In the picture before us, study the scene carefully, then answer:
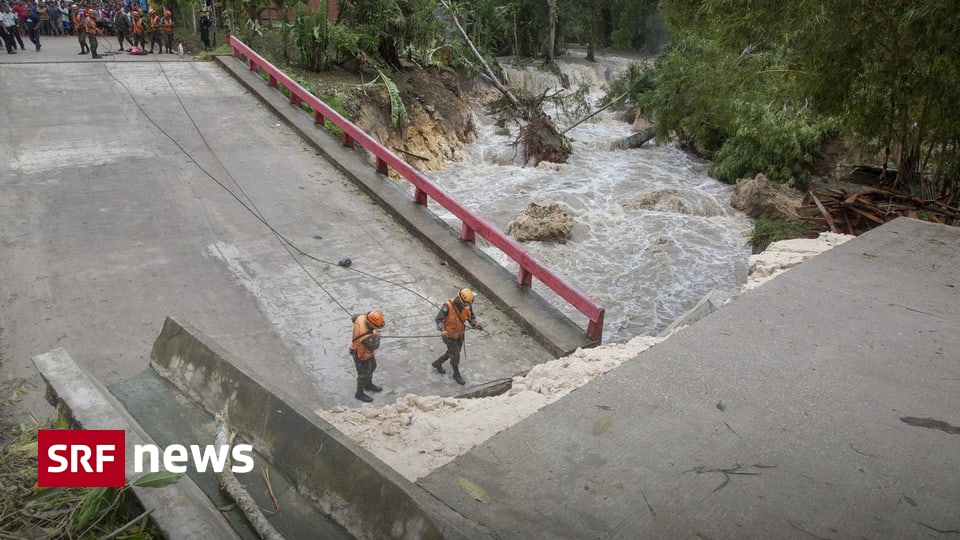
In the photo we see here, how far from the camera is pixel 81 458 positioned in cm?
339

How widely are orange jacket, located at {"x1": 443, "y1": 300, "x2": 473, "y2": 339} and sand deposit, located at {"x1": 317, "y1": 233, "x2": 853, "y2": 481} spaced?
28.8 inches

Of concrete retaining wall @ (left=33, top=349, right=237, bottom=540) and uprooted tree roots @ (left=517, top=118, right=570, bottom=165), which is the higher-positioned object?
concrete retaining wall @ (left=33, top=349, right=237, bottom=540)

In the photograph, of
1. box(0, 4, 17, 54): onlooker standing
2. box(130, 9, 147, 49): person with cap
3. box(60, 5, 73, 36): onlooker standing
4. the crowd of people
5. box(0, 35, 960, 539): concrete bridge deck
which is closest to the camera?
box(0, 35, 960, 539): concrete bridge deck

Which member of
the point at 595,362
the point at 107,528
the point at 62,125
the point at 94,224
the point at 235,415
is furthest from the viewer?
the point at 62,125

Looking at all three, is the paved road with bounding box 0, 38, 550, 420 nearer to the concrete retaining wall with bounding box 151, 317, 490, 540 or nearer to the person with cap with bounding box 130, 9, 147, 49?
the concrete retaining wall with bounding box 151, 317, 490, 540

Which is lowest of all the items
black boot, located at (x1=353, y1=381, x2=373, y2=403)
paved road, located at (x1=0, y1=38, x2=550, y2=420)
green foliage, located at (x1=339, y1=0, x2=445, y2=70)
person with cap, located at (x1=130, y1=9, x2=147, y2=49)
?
black boot, located at (x1=353, y1=381, x2=373, y2=403)

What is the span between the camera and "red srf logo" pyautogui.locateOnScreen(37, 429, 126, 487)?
3266mm

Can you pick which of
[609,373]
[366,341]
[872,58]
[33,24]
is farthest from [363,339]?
[33,24]

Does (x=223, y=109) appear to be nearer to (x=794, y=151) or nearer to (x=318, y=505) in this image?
Answer: (x=318, y=505)

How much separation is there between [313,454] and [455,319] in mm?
2685

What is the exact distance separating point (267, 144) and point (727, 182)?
12.5 meters

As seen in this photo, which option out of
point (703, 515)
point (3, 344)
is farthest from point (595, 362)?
point (3, 344)

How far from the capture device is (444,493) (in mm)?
3648

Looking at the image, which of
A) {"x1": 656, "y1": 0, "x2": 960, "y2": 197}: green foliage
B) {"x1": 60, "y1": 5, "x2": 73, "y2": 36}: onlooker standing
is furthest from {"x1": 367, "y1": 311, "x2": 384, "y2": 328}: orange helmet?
{"x1": 60, "y1": 5, "x2": 73, "y2": 36}: onlooker standing
